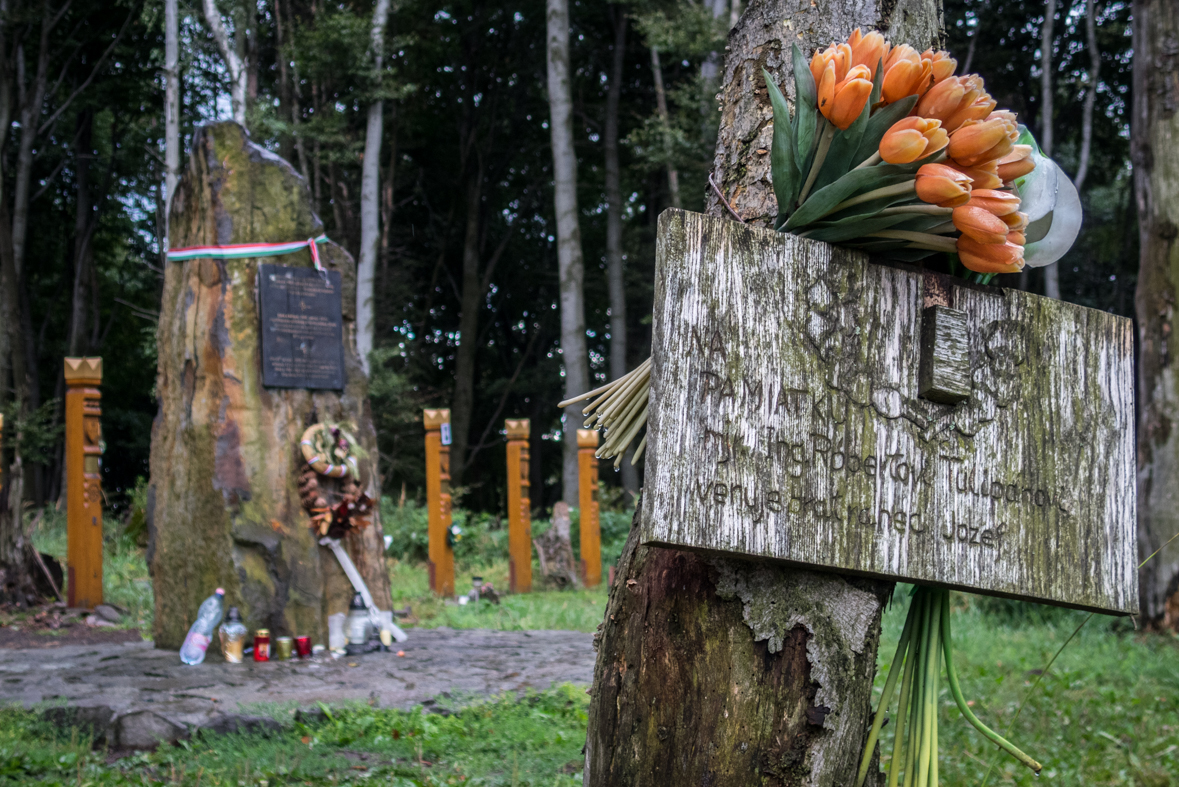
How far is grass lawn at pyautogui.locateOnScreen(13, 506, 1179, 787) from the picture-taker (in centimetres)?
333

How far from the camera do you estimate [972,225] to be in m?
1.33

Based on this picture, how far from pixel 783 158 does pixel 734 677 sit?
0.79 metres

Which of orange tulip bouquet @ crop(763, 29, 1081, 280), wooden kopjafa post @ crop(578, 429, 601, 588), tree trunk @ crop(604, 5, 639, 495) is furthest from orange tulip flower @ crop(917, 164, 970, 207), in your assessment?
tree trunk @ crop(604, 5, 639, 495)

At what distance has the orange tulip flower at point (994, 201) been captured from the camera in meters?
1.35

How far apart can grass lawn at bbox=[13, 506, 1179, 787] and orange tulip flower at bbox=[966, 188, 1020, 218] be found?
8.34 ft

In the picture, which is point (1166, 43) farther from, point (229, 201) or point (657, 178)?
point (657, 178)

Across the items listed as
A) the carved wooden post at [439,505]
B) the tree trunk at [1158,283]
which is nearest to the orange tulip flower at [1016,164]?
the tree trunk at [1158,283]

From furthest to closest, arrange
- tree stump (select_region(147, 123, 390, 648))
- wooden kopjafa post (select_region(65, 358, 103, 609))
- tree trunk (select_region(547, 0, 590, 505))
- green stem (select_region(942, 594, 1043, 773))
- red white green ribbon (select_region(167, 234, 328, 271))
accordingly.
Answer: tree trunk (select_region(547, 0, 590, 505)) → wooden kopjafa post (select_region(65, 358, 103, 609)) → red white green ribbon (select_region(167, 234, 328, 271)) → tree stump (select_region(147, 123, 390, 648)) → green stem (select_region(942, 594, 1043, 773))

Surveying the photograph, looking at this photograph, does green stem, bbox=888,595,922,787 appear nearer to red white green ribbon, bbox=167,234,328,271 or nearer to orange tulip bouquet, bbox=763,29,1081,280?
orange tulip bouquet, bbox=763,29,1081,280

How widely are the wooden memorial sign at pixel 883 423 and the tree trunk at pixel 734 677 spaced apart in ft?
0.38

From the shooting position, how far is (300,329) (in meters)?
5.88

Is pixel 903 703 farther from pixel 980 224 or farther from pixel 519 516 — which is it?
pixel 519 516

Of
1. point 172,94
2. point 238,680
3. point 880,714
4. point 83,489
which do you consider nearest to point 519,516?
point 83,489

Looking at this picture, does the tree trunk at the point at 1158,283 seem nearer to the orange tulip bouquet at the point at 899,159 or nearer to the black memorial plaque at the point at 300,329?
the black memorial plaque at the point at 300,329
